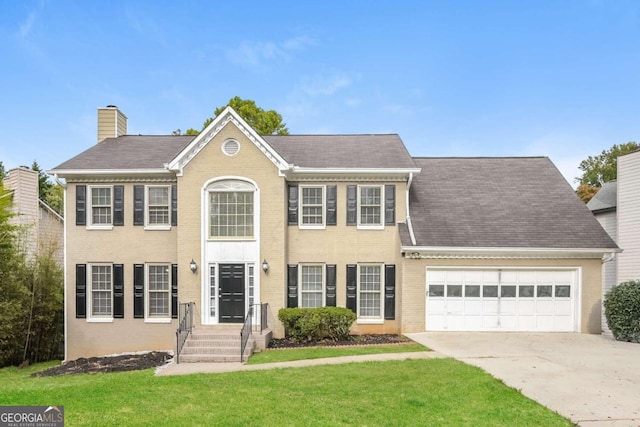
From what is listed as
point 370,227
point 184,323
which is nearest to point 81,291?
point 184,323

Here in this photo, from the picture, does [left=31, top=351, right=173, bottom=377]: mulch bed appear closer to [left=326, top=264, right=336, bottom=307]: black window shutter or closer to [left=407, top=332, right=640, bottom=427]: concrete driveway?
[left=326, top=264, right=336, bottom=307]: black window shutter

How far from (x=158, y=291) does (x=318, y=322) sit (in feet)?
19.8

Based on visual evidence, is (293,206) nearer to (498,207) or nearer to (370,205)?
(370,205)

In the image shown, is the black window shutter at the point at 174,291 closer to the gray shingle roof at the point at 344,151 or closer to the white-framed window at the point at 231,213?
the white-framed window at the point at 231,213

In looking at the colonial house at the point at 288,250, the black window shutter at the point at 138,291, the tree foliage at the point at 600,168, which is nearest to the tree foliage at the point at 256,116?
the colonial house at the point at 288,250

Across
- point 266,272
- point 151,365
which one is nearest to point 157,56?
point 266,272

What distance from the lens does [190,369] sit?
1099 centimetres

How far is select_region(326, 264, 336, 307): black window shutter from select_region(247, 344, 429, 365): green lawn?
2692mm

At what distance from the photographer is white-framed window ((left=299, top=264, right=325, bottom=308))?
1562 centimetres

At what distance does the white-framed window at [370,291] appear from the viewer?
15688 millimetres

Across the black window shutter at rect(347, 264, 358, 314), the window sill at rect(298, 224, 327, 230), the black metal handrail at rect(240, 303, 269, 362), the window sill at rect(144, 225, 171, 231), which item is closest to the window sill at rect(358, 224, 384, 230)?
the window sill at rect(298, 224, 327, 230)

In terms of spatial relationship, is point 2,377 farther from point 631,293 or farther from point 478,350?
point 631,293

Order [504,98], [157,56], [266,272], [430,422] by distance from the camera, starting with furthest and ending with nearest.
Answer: [504,98], [157,56], [266,272], [430,422]

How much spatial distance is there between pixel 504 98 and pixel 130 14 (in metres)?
17.8
